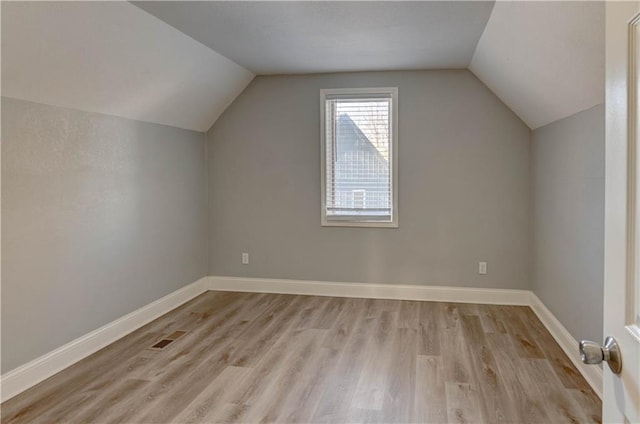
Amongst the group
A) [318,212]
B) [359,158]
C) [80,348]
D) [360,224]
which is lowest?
[80,348]

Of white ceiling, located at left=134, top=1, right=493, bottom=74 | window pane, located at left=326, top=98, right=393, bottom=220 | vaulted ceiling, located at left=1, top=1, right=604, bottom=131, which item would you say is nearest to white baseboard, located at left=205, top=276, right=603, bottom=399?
window pane, located at left=326, top=98, right=393, bottom=220

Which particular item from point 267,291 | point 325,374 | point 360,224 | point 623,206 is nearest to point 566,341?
point 325,374

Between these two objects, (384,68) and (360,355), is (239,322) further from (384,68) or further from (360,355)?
(384,68)

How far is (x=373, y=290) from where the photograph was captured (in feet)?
15.8

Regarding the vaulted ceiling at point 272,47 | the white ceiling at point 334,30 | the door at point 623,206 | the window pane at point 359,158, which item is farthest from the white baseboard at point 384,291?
the door at point 623,206

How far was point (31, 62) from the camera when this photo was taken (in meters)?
2.54

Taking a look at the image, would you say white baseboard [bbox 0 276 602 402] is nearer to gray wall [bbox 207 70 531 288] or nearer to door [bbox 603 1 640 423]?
gray wall [bbox 207 70 531 288]

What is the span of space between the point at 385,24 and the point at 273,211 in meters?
2.45

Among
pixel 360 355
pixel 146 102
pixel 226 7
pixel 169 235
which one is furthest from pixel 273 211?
pixel 226 7

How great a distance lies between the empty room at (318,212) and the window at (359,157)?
2 cm

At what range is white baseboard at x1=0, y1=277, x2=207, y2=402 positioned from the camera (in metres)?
2.69

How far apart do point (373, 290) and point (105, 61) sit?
3.28 metres

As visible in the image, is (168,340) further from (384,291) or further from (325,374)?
(384,291)

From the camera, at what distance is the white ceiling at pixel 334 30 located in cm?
289
